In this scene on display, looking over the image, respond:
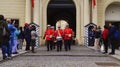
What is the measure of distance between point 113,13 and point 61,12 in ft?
53.5

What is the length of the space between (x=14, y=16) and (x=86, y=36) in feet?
25.6

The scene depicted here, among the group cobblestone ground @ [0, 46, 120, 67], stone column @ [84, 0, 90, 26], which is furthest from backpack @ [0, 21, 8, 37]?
stone column @ [84, 0, 90, 26]

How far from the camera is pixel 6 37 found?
20.1 meters

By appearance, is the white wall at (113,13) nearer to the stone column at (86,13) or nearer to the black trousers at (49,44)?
the stone column at (86,13)

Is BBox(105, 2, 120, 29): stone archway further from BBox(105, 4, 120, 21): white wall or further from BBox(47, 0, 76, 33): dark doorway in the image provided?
BBox(47, 0, 76, 33): dark doorway

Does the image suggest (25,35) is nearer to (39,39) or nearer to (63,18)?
(39,39)

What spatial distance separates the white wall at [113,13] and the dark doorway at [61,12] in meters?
4.86

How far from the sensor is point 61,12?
6284 cm

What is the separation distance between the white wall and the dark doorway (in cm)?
486

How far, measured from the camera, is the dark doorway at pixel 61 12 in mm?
51741

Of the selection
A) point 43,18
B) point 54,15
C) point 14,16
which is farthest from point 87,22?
point 54,15

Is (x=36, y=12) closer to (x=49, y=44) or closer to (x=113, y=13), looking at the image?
(x=113, y=13)

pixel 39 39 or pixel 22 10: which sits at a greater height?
pixel 22 10

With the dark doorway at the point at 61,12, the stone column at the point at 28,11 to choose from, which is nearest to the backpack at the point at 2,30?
the stone column at the point at 28,11
